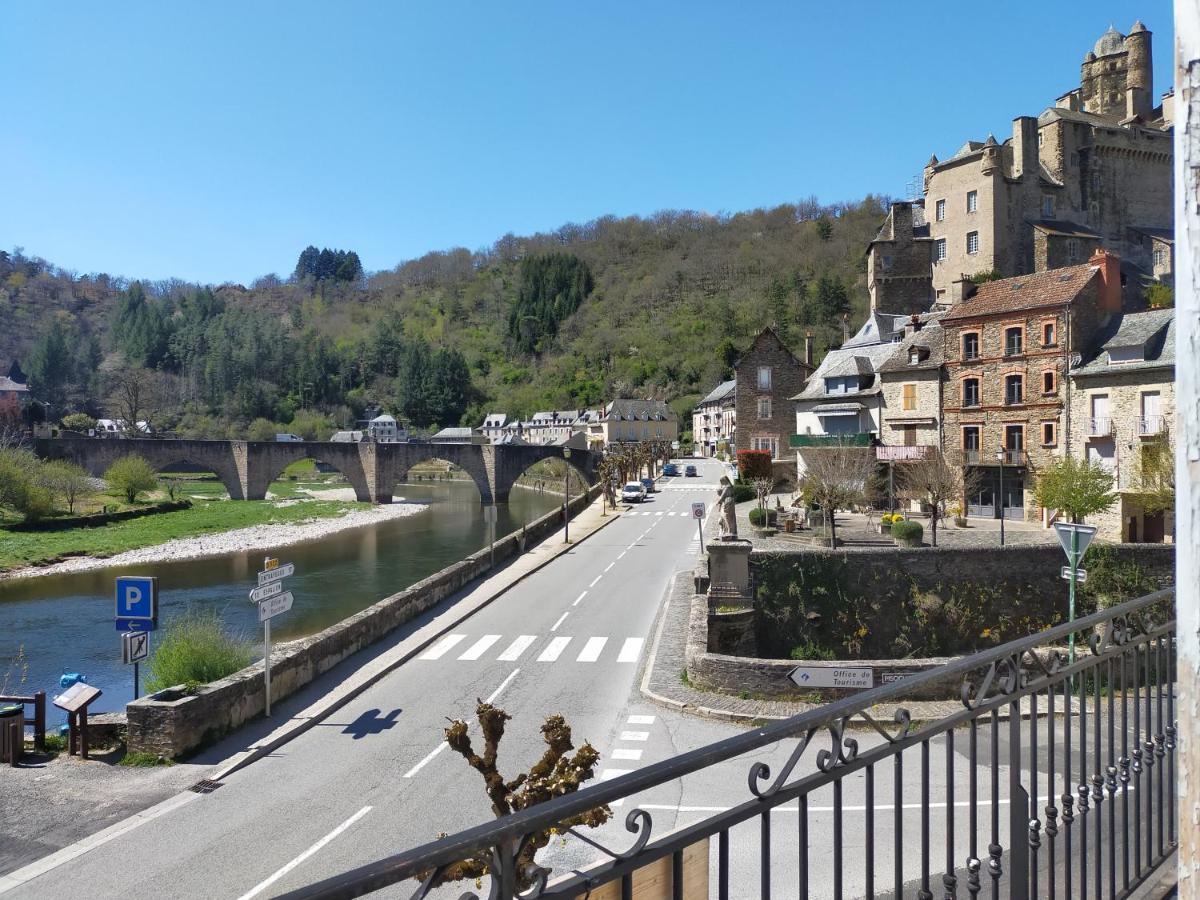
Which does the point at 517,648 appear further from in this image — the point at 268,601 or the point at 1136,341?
the point at 1136,341

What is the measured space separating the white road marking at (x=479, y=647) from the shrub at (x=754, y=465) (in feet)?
79.9

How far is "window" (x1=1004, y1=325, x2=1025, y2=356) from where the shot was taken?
29359mm

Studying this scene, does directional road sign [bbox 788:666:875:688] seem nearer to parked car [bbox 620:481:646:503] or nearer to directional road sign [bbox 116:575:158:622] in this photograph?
directional road sign [bbox 116:575:158:622]

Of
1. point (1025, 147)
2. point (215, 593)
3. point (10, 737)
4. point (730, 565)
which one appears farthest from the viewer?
point (1025, 147)

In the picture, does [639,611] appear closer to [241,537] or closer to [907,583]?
[907,583]

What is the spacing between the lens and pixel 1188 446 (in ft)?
5.72

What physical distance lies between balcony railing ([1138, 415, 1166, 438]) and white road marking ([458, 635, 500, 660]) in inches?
816

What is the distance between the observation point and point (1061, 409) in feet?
92.5

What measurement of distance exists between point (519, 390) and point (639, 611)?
314 ft

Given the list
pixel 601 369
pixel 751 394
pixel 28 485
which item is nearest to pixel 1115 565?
pixel 751 394

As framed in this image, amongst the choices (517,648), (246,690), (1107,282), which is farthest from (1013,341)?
(246,690)

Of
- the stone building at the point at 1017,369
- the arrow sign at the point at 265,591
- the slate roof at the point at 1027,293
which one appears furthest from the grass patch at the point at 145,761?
the slate roof at the point at 1027,293

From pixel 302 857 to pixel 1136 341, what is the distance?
28.1m

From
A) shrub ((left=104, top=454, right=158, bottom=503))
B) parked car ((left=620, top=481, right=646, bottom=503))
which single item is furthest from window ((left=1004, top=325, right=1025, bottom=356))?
shrub ((left=104, top=454, right=158, bottom=503))
